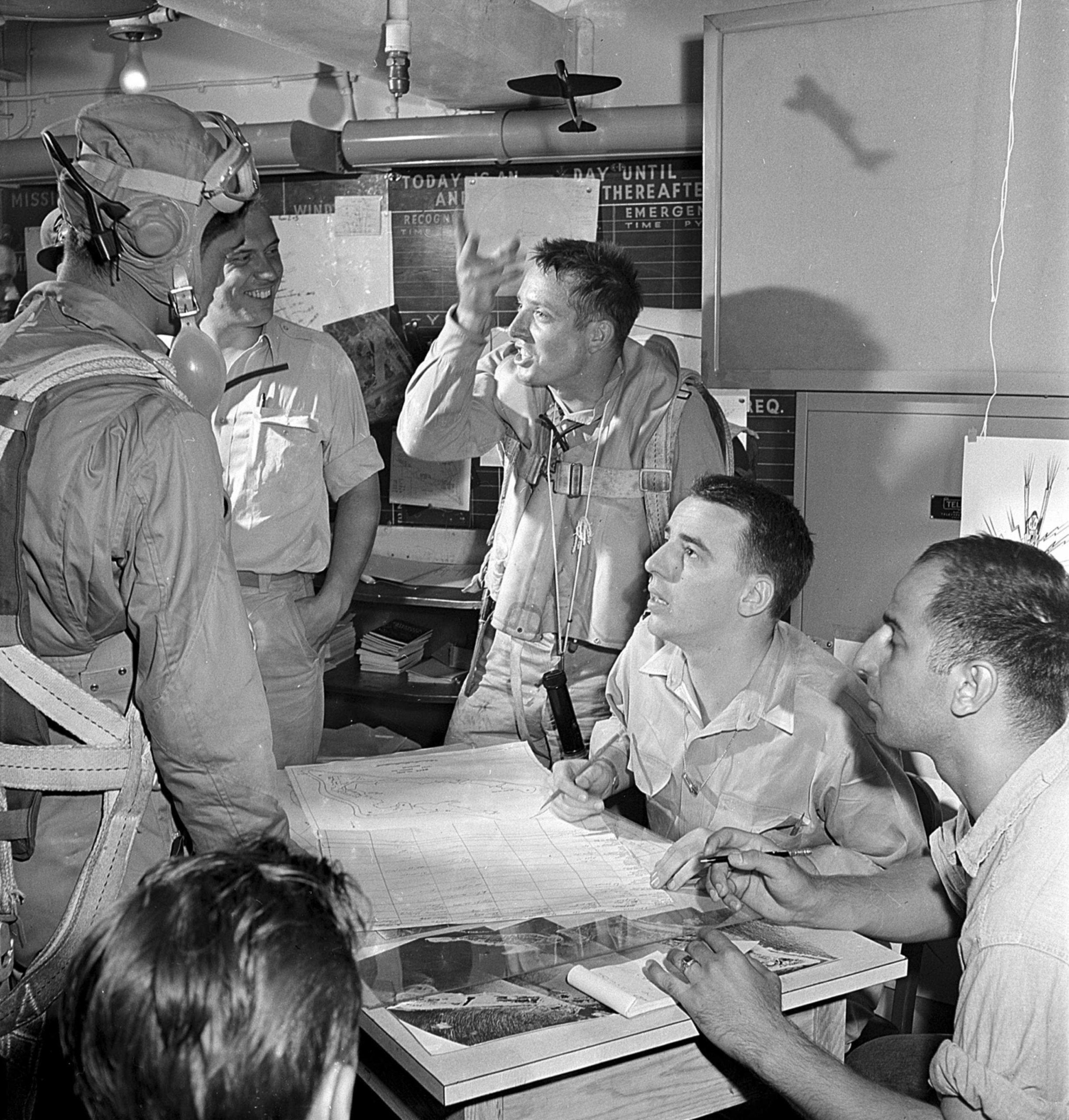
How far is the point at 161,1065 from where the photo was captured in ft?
2.43

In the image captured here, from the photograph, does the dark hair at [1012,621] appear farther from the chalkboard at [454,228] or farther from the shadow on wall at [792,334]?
the chalkboard at [454,228]

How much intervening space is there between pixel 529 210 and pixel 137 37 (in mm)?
1100

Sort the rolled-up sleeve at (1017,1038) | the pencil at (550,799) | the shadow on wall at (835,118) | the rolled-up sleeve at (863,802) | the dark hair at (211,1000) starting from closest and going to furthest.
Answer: the dark hair at (211,1000), the rolled-up sleeve at (1017,1038), the rolled-up sleeve at (863,802), the pencil at (550,799), the shadow on wall at (835,118)

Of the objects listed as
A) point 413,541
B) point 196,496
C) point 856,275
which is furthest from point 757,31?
point 413,541

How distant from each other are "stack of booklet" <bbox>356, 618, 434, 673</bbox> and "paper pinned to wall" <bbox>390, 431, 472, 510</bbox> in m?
0.38

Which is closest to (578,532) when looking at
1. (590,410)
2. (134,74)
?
(590,410)

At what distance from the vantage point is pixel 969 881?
5.16ft

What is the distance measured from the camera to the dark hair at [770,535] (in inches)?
81.3

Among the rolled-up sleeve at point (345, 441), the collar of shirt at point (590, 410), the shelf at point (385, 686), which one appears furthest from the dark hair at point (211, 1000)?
the shelf at point (385, 686)

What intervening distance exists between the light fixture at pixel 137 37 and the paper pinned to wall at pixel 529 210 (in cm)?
89

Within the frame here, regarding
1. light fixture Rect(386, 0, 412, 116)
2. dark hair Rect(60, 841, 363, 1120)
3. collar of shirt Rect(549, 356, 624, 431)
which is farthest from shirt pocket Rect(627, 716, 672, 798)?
light fixture Rect(386, 0, 412, 116)

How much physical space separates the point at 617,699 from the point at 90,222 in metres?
1.15

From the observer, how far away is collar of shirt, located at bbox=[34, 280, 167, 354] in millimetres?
1545

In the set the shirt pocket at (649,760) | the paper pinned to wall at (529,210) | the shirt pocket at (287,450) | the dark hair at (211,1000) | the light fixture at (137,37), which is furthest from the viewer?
the paper pinned to wall at (529,210)
